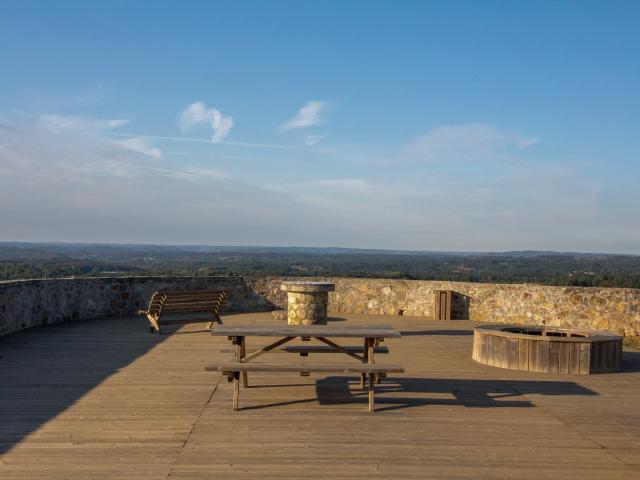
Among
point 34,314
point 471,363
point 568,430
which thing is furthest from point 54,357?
point 568,430

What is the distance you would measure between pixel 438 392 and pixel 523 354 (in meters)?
2.12

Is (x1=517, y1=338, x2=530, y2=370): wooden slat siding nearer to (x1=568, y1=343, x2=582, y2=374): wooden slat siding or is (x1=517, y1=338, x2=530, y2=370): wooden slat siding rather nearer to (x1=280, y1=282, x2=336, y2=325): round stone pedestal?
(x1=568, y1=343, x2=582, y2=374): wooden slat siding

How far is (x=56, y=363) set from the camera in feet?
27.8

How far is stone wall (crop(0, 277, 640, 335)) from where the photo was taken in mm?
12648

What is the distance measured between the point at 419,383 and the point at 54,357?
516cm

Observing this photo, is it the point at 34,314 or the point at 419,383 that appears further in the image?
the point at 34,314

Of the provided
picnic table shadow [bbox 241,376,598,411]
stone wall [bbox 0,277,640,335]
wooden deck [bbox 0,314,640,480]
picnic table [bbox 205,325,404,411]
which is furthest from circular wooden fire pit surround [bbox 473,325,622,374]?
stone wall [bbox 0,277,640,335]

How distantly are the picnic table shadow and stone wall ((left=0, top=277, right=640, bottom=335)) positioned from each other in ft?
19.9

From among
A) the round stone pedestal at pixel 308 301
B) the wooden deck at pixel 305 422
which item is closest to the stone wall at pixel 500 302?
the wooden deck at pixel 305 422

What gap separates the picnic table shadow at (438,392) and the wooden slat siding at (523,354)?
2.42 feet

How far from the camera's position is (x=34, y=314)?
12359 mm

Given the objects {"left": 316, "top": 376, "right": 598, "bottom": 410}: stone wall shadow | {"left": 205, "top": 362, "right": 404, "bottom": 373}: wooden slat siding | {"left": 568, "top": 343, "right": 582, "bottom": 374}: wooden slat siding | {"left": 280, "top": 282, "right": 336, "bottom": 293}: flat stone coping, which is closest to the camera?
{"left": 205, "top": 362, "right": 404, "bottom": 373}: wooden slat siding

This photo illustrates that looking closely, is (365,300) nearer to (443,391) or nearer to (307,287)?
(307,287)

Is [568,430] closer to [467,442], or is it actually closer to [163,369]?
[467,442]
